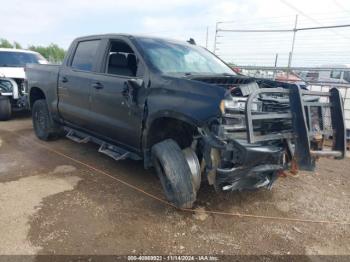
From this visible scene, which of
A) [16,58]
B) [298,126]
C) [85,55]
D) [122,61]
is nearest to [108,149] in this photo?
[122,61]

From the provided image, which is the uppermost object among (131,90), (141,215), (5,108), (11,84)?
(131,90)

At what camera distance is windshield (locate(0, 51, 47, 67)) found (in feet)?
30.2

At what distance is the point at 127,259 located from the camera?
110 inches

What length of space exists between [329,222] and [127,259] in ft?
7.02

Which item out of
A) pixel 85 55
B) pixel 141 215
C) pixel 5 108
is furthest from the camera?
pixel 5 108

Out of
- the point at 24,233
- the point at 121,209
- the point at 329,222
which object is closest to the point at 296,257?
the point at 329,222

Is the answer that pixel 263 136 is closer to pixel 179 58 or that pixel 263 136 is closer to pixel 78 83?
pixel 179 58

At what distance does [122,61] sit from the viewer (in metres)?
4.37

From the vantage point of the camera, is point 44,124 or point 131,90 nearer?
point 131,90

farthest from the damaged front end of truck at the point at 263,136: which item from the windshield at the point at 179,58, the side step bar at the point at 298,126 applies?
the windshield at the point at 179,58

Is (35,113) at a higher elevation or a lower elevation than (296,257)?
higher

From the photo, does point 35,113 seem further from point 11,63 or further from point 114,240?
point 114,240

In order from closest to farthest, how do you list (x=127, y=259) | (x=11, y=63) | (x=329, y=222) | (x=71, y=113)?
1. (x=127, y=259)
2. (x=329, y=222)
3. (x=71, y=113)
4. (x=11, y=63)

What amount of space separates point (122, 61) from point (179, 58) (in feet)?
2.36
